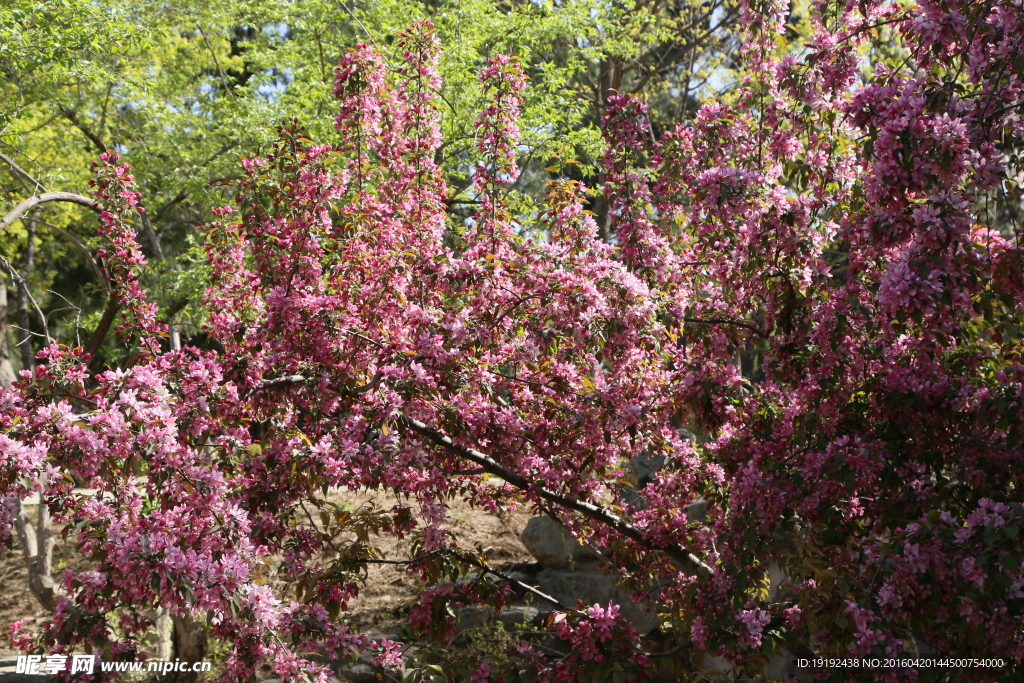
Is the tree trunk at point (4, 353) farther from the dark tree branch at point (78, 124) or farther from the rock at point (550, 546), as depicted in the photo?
the rock at point (550, 546)

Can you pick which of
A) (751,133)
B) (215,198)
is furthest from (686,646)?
(215,198)

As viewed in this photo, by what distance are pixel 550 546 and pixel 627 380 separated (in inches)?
155

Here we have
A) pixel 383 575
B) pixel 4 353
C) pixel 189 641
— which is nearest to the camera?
pixel 189 641

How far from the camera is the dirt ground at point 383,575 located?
733 centimetres

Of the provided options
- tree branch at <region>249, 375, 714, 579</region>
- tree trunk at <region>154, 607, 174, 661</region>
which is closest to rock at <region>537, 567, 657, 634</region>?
tree branch at <region>249, 375, 714, 579</region>

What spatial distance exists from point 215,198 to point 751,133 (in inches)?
222

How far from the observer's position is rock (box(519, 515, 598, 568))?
7.45 metres

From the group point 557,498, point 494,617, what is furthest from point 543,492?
point 494,617

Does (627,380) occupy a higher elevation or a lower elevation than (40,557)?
higher

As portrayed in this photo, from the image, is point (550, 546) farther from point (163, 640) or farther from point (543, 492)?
point (543, 492)

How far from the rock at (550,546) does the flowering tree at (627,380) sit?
281 centimetres

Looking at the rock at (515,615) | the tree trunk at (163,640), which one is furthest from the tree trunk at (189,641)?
the rock at (515,615)

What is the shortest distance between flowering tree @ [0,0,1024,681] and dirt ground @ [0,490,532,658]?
10.6ft

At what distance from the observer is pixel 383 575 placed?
8.11 metres
